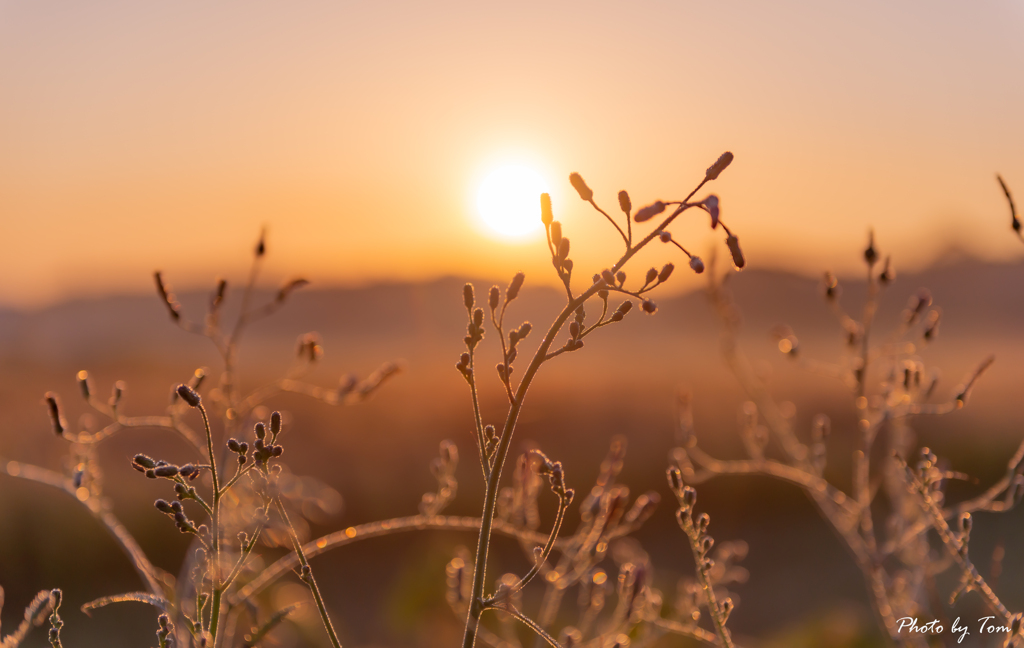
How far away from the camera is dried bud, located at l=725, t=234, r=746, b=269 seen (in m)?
1.12

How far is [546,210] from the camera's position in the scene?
51.1 inches

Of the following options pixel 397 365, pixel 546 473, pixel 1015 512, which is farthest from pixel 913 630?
pixel 1015 512

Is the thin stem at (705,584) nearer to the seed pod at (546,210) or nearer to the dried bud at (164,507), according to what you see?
the seed pod at (546,210)

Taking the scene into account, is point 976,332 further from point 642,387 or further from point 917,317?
point 917,317

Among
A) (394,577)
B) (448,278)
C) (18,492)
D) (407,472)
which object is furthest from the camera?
(448,278)

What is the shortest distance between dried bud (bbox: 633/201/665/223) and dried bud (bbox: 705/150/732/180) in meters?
0.09

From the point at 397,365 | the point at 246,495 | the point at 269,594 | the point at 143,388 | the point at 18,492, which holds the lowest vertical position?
the point at 143,388

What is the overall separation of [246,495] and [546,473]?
1.26 meters

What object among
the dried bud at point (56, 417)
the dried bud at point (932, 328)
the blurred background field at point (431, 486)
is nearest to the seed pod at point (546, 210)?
the blurred background field at point (431, 486)

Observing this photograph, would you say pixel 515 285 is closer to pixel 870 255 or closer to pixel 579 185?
pixel 579 185

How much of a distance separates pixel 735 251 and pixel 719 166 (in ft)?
0.50

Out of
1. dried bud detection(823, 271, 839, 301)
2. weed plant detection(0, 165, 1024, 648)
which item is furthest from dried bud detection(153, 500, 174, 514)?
dried bud detection(823, 271, 839, 301)

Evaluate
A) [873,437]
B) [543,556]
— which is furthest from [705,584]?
[873,437]

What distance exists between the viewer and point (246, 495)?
7.58 feet
